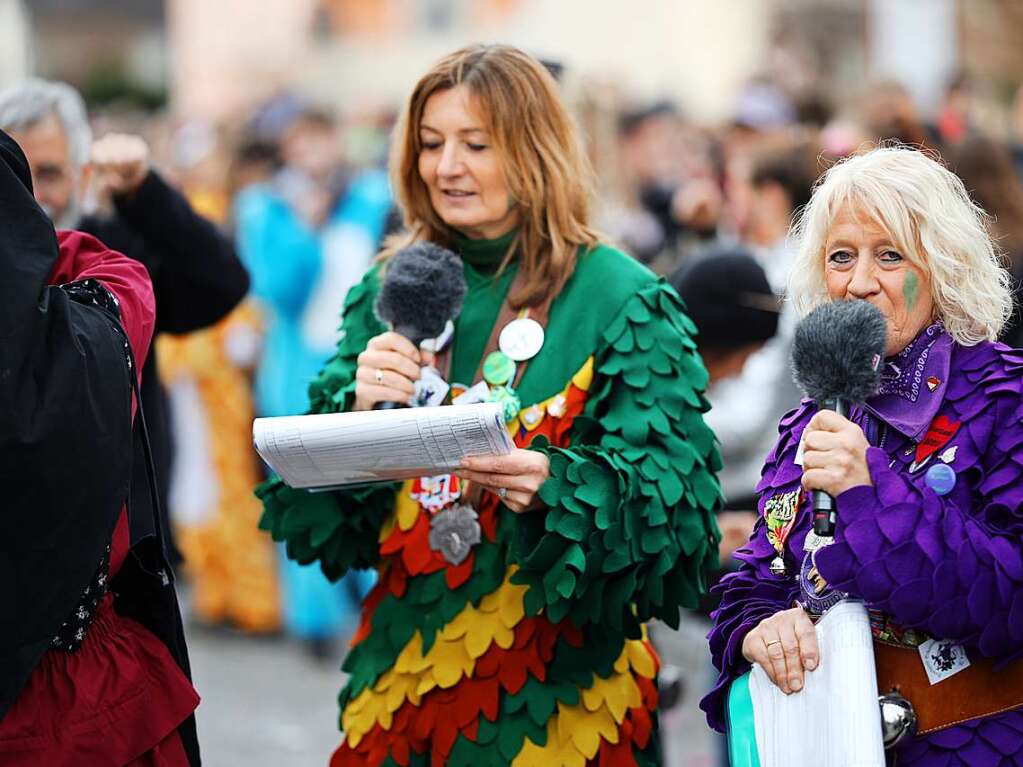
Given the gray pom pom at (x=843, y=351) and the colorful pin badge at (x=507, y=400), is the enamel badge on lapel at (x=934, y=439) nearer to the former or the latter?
the gray pom pom at (x=843, y=351)

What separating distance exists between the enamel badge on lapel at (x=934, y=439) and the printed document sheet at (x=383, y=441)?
0.75 m

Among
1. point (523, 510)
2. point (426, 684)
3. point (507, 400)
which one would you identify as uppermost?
point (507, 400)

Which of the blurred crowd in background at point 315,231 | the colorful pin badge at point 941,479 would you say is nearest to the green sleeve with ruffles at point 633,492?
the colorful pin badge at point 941,479

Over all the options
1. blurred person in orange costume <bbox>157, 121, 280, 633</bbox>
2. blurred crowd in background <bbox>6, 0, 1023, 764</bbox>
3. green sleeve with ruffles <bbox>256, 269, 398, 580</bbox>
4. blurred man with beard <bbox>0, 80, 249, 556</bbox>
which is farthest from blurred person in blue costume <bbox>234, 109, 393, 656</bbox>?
green sleeve with ruffles <bbox>256, 269, 398, 580</bbox>

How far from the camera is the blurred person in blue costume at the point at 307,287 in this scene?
7438 millimetres

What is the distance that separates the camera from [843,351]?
261 centimetres

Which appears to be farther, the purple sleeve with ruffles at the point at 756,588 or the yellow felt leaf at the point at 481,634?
the yellow felt leaf at the point at 481,634

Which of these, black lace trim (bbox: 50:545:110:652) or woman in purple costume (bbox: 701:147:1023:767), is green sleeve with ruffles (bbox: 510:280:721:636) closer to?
woman in purple costume (bbox: 701:147:1023:767)

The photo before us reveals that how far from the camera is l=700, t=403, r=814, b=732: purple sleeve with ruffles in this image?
114 inches

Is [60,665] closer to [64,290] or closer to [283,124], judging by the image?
[64,290]

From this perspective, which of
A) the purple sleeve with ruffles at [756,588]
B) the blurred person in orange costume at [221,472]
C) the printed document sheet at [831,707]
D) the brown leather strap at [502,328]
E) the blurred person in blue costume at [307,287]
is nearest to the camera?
the printed document sheet at [831,707]

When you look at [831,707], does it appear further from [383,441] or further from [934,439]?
[383,441]

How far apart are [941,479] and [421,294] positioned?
45.1 inches

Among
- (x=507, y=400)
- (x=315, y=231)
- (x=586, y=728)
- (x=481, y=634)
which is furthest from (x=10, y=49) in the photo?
(x=586, y=728)
